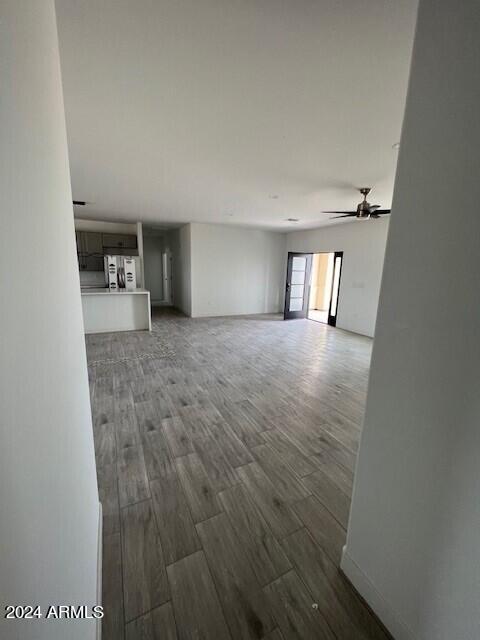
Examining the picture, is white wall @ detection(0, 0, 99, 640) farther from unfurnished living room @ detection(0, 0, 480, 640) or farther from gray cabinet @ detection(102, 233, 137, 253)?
gray cabinet @ detection(102, 233, 137, 253)

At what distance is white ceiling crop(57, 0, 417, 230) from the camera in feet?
4.05

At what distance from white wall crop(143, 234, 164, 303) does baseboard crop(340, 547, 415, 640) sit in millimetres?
9171

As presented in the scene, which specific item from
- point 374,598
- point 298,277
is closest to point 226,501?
point 374,598

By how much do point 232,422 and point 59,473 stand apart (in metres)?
1.95

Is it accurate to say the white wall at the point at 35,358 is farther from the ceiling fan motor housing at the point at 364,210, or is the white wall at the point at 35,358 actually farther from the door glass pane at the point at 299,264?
the door glass pane at the point at 299,264

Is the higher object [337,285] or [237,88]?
[237,88]

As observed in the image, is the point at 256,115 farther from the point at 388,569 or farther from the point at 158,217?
the point at 158,217

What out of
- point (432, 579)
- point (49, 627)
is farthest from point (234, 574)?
point (49, 627)

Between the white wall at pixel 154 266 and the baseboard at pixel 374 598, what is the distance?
361 inches

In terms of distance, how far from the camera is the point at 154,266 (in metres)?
9.48

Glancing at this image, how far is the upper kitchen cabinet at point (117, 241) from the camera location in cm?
729

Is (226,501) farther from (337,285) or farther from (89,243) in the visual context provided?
(89,243)

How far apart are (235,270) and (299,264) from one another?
1953 millimetres

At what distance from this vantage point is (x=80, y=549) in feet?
3.04
